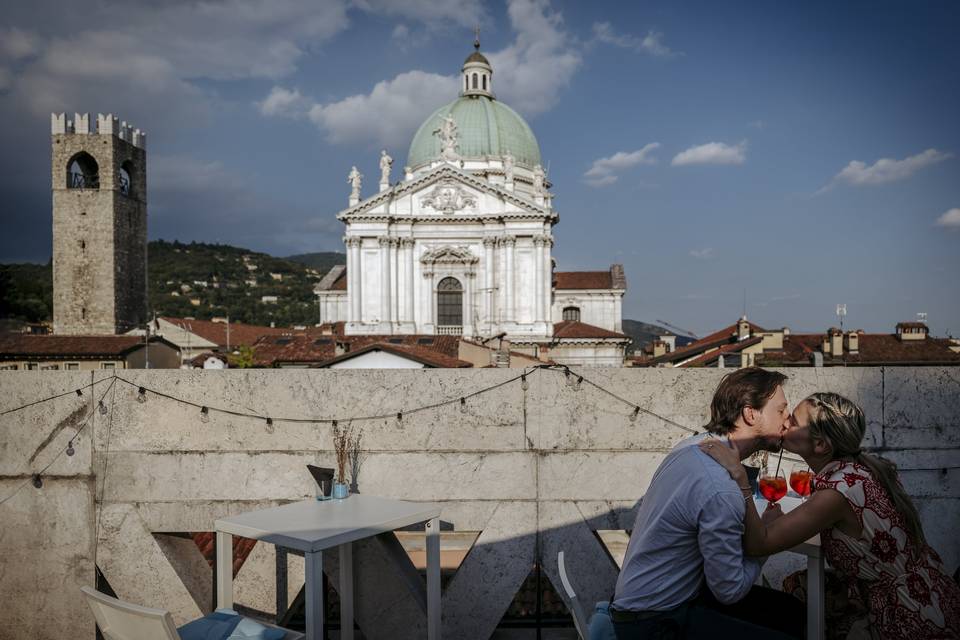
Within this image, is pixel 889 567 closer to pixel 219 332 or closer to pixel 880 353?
pixel 880 353

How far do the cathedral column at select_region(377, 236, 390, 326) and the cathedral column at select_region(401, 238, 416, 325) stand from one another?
963 millimetres

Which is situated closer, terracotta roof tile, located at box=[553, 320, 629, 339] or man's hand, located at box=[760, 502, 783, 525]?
man's hand, located at box=[760, 502, 783, 525]

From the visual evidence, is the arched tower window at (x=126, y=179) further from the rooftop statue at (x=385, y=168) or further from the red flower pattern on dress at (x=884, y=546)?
the red flower pattern on dress at (x=884, y=546)

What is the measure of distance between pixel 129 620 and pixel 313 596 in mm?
746

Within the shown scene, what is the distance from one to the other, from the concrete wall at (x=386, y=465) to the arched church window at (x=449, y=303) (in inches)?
1398

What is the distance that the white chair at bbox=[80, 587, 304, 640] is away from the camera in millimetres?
2447

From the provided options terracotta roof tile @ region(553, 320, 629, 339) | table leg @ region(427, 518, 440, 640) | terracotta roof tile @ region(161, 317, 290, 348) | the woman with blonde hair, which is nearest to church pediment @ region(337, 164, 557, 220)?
terracotta roof tile @ region(553, 320, 629, 339)

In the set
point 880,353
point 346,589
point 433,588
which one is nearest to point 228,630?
point 346,589

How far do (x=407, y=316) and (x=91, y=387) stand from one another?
35138 mm

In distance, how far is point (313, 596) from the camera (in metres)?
3.06

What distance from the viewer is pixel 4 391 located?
415cm

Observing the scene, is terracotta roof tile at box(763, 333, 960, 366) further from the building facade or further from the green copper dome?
the green copper dome

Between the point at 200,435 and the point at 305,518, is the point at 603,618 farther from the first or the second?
the point at 200,435

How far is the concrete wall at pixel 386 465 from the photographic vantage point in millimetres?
3924
